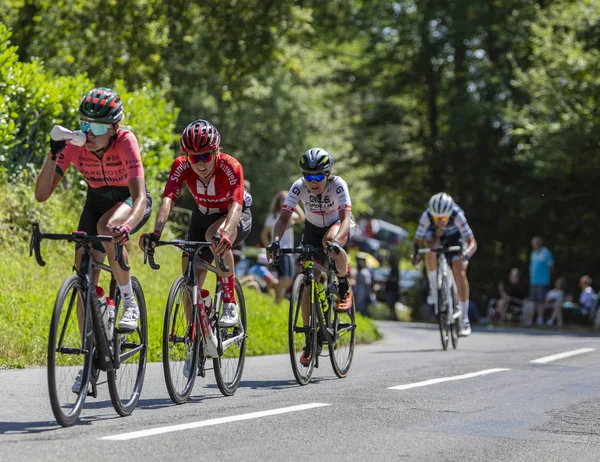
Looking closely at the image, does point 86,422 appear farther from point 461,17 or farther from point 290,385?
point 461,17

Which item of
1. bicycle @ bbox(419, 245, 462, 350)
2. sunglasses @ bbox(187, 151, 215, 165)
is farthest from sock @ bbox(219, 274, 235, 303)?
bicycle @ bbox(419, 245, 462, 350)

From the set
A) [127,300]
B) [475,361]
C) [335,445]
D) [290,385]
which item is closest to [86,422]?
[127,300]

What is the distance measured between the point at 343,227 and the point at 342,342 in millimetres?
1328

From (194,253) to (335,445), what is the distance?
7.80 ft

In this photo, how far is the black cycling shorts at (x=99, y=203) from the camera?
786 centimetres

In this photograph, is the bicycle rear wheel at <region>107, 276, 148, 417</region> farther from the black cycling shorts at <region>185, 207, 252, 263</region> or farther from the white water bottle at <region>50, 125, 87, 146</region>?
the black cycling shorts at <region>185, 207, 252, 263</region>

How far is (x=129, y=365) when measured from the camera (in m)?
8.06

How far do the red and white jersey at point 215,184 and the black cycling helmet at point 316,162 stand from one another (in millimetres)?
1581

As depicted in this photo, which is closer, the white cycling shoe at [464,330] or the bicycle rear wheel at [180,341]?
the bicycle rear wheel at [180,341]

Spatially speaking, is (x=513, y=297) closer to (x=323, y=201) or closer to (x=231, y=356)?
(x=323, y=201)

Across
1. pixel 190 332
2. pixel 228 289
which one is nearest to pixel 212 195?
pixel 228 289

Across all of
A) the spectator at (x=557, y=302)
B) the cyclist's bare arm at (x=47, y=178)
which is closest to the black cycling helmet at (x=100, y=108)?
the cyclist's bare arm at (x=47, y=178)

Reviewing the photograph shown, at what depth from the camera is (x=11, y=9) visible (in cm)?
2388

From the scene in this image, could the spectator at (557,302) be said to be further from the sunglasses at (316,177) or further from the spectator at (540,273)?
the sunglasses at (316,177)
